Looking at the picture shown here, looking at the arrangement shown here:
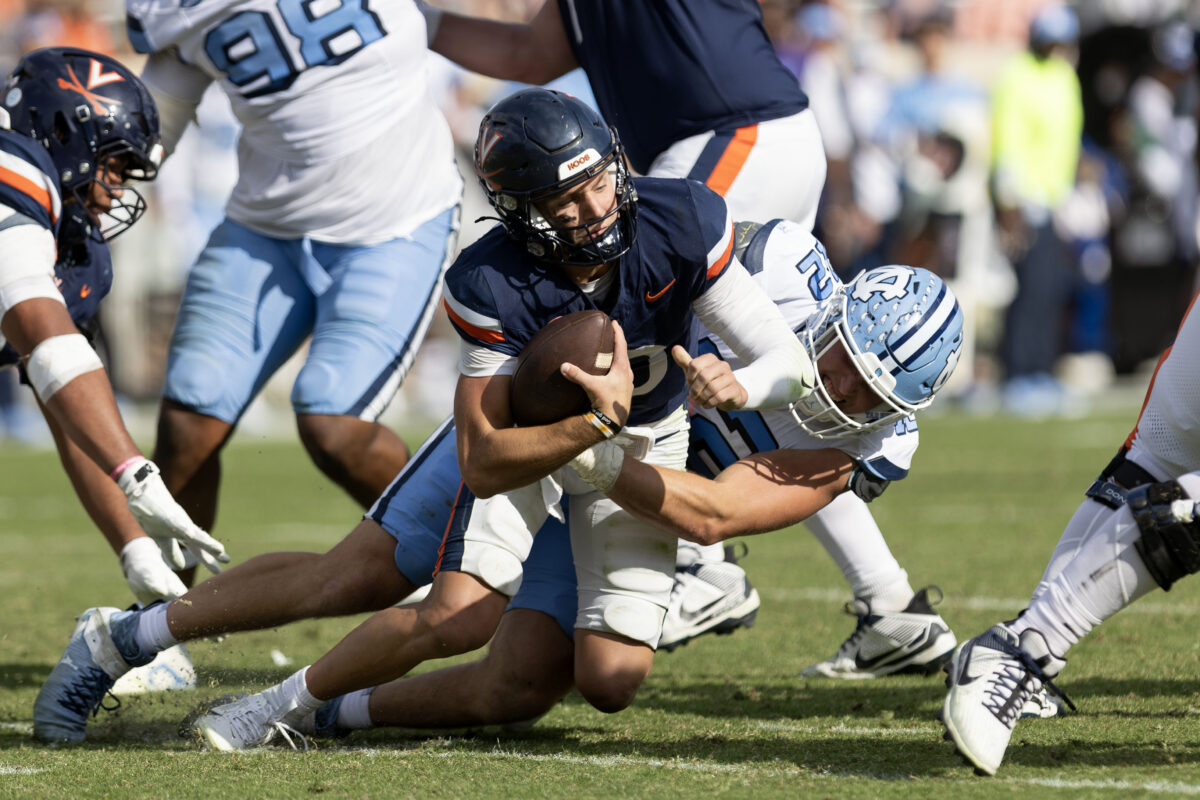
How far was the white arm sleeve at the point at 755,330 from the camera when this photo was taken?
3223mm

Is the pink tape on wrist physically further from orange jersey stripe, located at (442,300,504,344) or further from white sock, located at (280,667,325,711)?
orange jersey stripe, located at (442,300,504,344)

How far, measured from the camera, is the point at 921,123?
472 inches

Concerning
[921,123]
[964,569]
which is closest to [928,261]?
[921,123]

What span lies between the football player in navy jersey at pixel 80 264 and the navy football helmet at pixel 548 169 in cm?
100

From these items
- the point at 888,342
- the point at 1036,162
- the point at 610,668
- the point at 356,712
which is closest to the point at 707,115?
the point at 888,342

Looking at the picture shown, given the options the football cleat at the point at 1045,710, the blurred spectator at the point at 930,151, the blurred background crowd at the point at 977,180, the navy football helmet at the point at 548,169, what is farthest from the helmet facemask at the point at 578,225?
the blurred spectator at the point at 930,151

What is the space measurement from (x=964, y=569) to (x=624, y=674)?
2.50 metres

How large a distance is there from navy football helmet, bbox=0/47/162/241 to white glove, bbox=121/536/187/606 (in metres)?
0.89

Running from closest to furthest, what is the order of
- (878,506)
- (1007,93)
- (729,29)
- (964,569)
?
(729,29), (964,569), (878,506), (1007,93)

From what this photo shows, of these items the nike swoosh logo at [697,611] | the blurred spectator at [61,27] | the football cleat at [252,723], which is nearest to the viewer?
the football cleat at [252,723]

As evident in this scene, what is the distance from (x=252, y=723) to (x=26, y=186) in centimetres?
135

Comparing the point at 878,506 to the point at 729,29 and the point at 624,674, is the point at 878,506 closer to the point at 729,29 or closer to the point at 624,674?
the point at 729,29

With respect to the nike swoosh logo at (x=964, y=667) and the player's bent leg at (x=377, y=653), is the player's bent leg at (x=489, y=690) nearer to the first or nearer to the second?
the player's bent leg at (x=377, y=653)

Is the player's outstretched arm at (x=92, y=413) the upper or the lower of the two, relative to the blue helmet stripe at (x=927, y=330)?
upper
